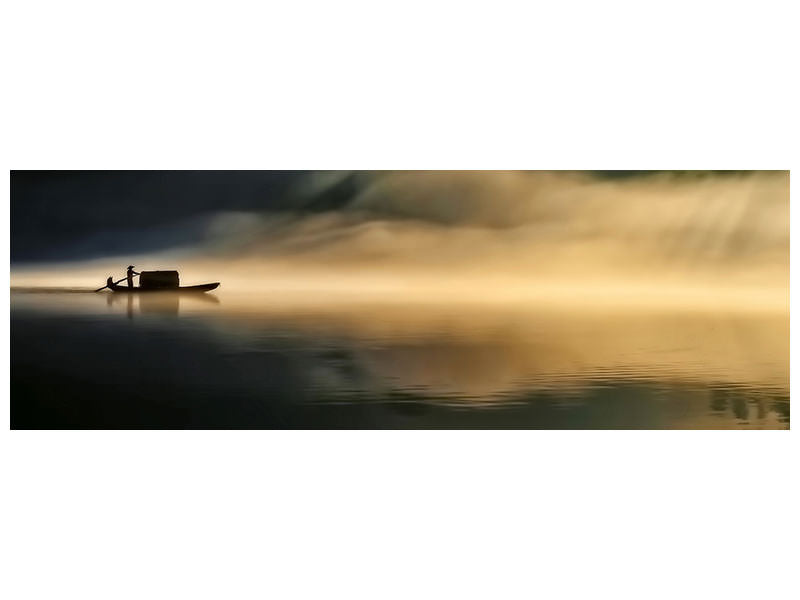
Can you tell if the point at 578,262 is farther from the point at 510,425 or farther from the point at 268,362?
the point at 268,362

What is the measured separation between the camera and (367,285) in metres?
5.86

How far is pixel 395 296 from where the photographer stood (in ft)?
19.1

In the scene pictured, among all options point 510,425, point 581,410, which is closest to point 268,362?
point 510,425

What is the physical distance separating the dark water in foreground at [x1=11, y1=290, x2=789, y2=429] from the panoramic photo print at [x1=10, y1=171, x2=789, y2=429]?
1 centimetres

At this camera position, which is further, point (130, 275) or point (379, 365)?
point (130, 275)

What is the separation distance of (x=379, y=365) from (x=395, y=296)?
1.35 ft

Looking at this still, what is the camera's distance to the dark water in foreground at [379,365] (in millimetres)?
5676

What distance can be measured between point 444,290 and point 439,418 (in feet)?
2.39

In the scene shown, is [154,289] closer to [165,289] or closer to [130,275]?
[165,289]

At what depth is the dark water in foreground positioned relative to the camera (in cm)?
568

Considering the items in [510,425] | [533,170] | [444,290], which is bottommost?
[510,425]

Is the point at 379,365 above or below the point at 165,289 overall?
below

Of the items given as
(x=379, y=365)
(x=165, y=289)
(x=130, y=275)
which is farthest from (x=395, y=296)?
(x=130, y=275)

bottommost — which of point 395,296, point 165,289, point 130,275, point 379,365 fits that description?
point 379,365
